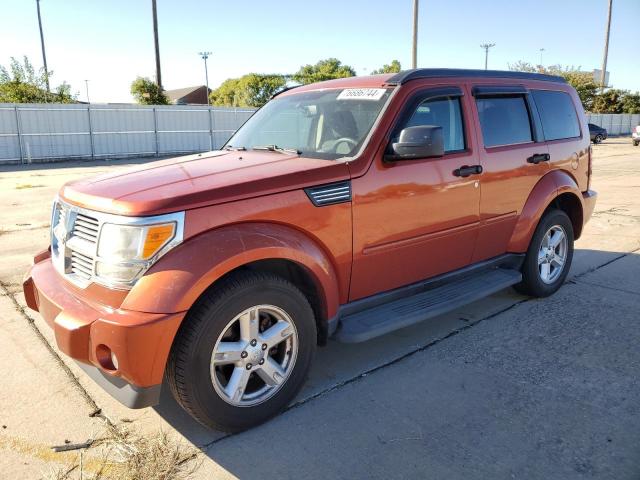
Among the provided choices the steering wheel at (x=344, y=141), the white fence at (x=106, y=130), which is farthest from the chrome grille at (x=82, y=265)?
the white fence at (x=106, y=130)

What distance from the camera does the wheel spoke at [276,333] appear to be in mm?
2977

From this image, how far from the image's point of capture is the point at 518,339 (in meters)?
4.16

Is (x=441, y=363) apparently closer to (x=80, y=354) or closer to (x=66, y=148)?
(x=80, y=354)

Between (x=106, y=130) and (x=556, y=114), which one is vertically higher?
(x=556, y=114)

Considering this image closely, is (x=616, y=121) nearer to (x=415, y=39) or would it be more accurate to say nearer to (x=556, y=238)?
(x=415, y=39)

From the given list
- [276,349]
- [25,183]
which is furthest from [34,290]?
[25,183]

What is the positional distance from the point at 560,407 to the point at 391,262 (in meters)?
1.35

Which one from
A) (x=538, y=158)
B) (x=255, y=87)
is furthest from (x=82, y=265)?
(x=255, y=87)

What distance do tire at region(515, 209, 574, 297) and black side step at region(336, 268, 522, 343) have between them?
1.19 ft

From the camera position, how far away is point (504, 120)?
14.6 ft

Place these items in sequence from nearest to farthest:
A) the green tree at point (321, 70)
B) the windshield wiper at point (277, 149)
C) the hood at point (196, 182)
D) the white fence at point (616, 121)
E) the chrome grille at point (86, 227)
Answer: the hood at point (196, 182)
the chrome grille at point (86, 227)
the windshield wiper at point (277, 149)
the white fence at point (616, 121)
the green tree at point (321, 70)

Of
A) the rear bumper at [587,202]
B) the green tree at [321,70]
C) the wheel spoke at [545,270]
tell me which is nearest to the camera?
the wheel spoke at [545,270]

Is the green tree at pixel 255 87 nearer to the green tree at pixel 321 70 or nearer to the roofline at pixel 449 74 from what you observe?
the green tree at pixel 321 70

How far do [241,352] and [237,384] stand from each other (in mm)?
180
